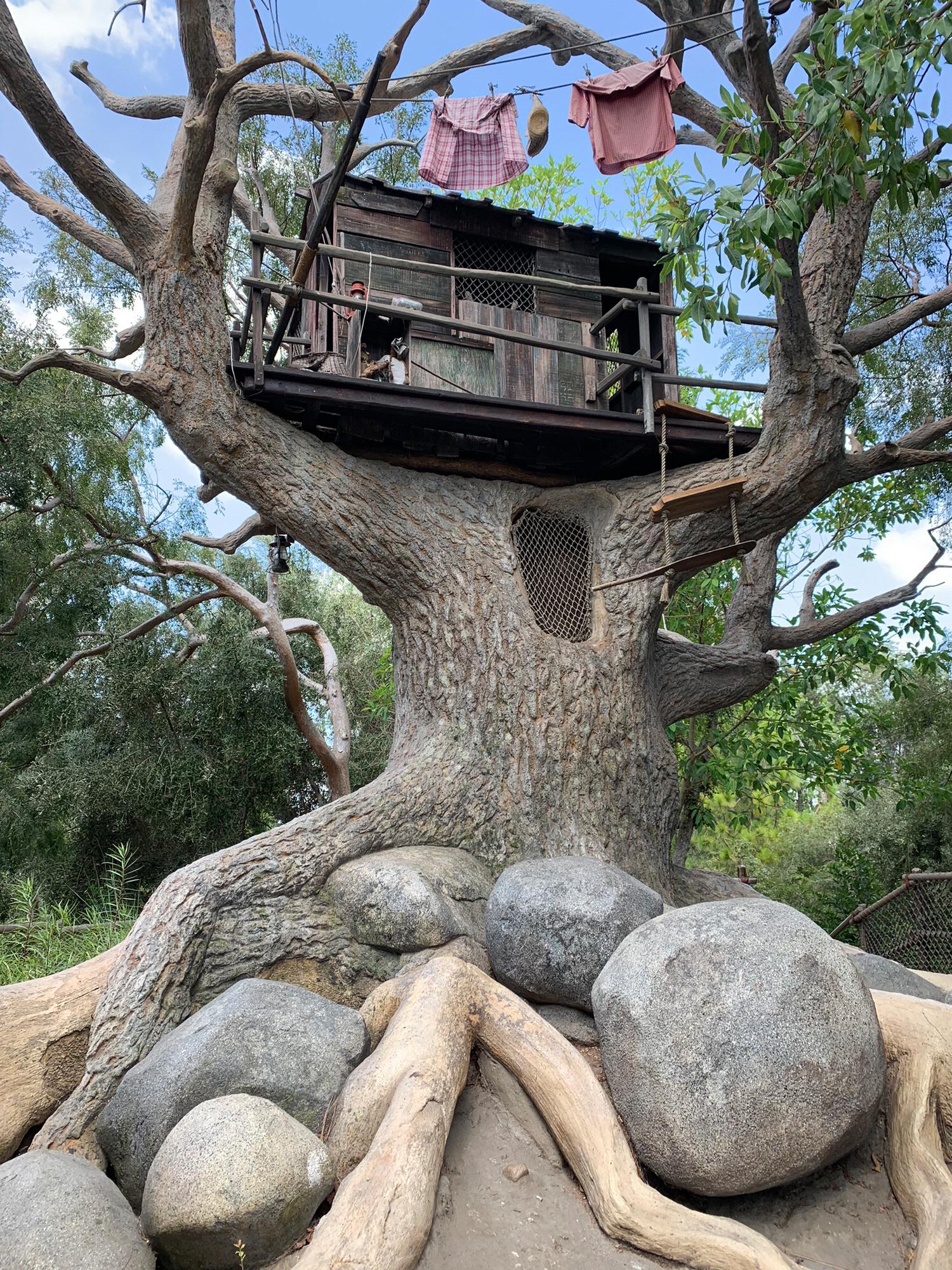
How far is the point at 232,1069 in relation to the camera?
4.48 metres

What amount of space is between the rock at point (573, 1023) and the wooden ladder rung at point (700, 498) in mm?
3668

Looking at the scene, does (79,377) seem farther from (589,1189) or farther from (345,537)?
(589,1189)

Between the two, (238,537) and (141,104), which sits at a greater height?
(141,104)

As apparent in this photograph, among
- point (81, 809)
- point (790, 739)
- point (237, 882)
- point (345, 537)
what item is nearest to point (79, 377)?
point (81, 809)

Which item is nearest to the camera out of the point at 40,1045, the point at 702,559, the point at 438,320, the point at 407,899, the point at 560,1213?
the point at 560,1213

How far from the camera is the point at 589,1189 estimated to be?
13.8ft

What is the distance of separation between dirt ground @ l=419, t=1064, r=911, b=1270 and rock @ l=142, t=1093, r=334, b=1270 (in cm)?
59

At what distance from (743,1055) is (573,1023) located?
1673 millimetres

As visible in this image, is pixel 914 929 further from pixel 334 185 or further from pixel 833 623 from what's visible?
pixel 334 185

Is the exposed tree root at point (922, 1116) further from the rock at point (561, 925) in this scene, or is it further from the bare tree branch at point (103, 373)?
the bare tree branch at point (103, 373)

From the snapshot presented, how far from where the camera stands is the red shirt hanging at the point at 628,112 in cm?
929

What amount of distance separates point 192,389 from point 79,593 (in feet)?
21.9

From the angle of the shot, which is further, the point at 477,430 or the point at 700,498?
the point at 477,430

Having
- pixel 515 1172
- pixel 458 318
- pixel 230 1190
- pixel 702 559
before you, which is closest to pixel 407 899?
pixel 515 1172
